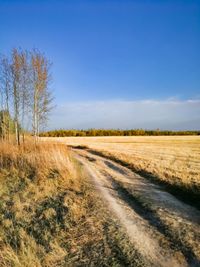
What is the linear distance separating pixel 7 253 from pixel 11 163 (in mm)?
12197

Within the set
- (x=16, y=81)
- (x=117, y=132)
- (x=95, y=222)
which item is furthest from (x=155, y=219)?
(x=117, y=132)

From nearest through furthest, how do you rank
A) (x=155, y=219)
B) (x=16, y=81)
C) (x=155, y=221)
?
(x=155, y=221), (x=155, y=219), (x=16, y=81)

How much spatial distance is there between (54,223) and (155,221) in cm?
291

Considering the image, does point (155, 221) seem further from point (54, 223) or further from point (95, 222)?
point (54, 223)

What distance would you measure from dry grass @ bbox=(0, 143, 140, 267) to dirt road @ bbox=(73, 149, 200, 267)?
48 cm

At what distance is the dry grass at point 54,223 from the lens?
6117 millimetres

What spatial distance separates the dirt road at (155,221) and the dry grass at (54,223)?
1.59 feet

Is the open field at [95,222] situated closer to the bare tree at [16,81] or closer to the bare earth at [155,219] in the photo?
the bare earth at [155,219]

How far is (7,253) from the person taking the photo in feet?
20.7

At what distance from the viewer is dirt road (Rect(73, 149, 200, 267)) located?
19.4 ft

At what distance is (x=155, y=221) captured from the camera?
25.7ft

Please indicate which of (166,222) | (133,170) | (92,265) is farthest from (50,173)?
(92,265)

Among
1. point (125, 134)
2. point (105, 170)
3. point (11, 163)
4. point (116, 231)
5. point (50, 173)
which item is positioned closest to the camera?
point (116, 231)

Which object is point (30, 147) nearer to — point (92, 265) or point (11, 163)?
Answer: point (11, 163)
